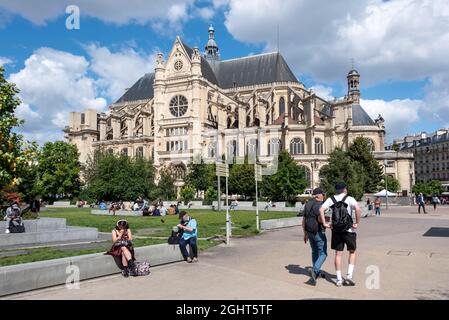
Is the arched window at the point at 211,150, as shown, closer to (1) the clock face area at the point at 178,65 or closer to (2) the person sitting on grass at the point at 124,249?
(1) the clock face area at the point at 178,65

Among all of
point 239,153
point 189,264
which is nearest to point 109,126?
point 239,153

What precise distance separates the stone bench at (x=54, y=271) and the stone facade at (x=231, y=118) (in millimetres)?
50597

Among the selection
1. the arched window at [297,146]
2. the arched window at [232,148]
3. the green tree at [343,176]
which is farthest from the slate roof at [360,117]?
the green tree at [343,176]

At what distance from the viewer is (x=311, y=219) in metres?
7.68

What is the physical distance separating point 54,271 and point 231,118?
6479 centimetres

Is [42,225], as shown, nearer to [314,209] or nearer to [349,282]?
[314,209]

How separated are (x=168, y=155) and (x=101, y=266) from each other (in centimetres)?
5826

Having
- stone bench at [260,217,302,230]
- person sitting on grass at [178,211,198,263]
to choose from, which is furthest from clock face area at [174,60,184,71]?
person sitting on grass at [178,211,198,263]

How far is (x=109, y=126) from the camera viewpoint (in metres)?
79.9

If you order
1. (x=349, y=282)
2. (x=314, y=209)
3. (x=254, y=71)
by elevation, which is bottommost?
(x=349, y=282)

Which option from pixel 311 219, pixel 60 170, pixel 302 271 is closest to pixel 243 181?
pixel 60 170

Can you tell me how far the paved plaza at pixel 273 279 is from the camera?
21.3ft

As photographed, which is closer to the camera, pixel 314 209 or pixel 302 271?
pixel 314 209

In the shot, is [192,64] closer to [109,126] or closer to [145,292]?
[109,126]
